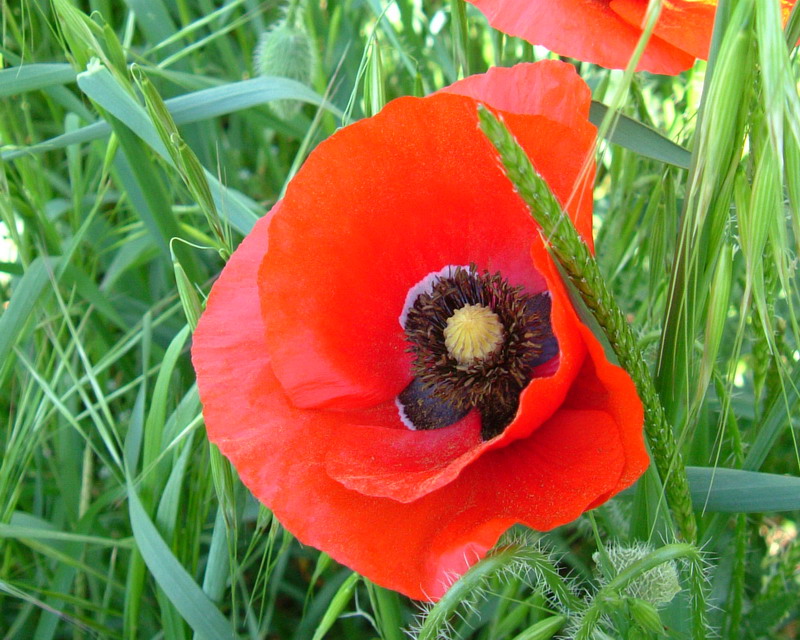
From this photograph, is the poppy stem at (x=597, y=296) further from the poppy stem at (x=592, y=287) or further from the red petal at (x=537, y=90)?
the red petal at (x=537, y=90)

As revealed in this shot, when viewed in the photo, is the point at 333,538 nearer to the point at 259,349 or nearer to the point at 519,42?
the point at 259,349

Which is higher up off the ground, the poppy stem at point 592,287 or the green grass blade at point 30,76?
the green grass blade at point 30,76

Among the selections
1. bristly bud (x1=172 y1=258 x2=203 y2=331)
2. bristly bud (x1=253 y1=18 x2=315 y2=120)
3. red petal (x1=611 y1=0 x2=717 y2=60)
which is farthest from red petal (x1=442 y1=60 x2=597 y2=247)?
bristly bud (x1=253 y1=18 x2=315 y2=120)

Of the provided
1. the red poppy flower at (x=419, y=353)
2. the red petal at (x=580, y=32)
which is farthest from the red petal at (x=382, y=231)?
the red petal at (x=580, y=32)

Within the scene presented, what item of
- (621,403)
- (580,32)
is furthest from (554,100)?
(621,403)

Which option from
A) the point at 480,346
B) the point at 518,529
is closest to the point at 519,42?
the point at 480,346

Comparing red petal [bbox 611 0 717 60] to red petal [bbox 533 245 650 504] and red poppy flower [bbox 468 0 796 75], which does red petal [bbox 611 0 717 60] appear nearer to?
red poppy flower [bbox 468 0 796 75]
